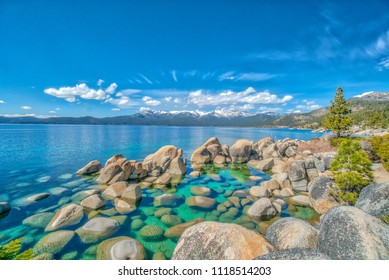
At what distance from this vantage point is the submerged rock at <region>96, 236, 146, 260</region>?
9727mm

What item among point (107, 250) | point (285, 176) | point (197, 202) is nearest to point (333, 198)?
point (285, 176)

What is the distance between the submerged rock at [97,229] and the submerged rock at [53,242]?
652 mm

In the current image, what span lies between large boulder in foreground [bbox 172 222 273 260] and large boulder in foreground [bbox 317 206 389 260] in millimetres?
2410

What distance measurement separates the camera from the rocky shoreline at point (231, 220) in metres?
7.68

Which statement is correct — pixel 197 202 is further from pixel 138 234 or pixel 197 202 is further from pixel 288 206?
pixel 288 206

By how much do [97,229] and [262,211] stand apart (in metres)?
11.5

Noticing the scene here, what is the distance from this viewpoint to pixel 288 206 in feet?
54.2

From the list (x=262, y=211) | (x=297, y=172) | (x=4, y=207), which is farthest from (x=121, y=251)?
(x=297, y=172)

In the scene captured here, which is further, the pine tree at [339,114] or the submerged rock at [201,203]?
the pine tree at [339,114]

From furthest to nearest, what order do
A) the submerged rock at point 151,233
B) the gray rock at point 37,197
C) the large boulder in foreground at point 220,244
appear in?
the gray rock at point 37,197, the submerged rock at point 151,233, the large boulder in foreground at point 220,244

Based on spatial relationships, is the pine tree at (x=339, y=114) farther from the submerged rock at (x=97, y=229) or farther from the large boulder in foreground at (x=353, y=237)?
the submerged rock at (x=97, y=229)

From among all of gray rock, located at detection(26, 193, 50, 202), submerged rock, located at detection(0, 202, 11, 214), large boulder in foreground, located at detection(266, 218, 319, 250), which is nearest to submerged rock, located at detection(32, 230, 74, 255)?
submerged rock, located at detection(0, 202, 11, 214)

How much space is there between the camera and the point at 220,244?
8.04 metres

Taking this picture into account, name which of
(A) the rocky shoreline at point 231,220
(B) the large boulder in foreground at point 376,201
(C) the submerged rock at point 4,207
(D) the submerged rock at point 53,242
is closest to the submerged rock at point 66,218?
(A) the rocky shoreline at point 231,220
